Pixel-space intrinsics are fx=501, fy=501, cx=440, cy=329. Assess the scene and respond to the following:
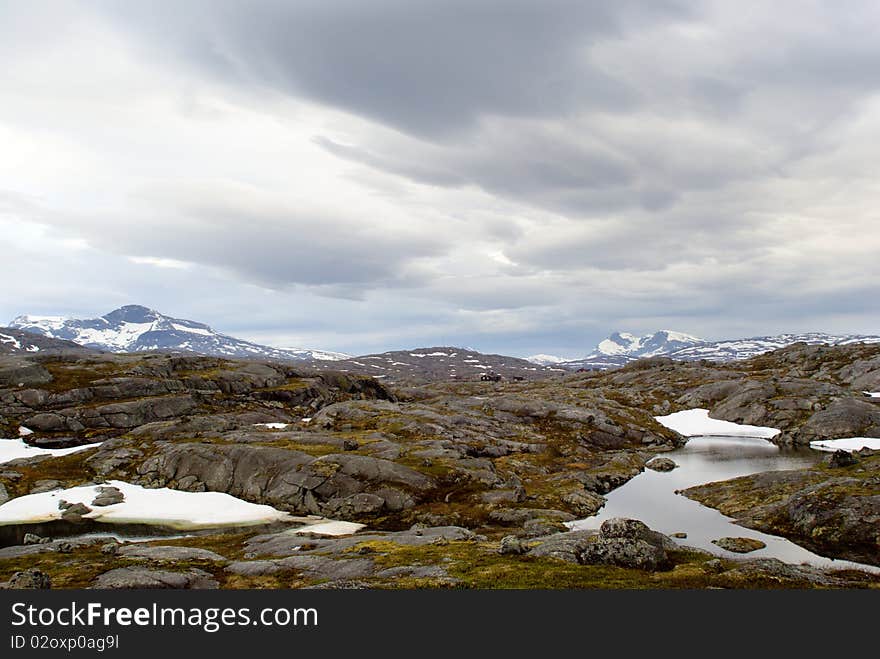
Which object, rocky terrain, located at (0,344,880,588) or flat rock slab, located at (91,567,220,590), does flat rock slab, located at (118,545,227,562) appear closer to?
rocky terrain, located at (0,344,880,588)

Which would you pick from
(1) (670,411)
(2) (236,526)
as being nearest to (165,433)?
(2) (236,526)

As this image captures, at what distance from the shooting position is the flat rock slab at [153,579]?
3881 centimetres

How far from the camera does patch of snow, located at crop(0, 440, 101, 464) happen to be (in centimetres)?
10444

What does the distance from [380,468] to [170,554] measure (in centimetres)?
3918

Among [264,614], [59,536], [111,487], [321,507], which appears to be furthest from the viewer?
[111,487]

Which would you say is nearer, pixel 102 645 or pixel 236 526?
pixel 102 645

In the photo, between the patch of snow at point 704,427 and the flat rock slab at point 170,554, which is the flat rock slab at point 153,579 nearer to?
the flat rock slab at point 170,554

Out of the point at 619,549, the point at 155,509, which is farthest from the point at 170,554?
the point at 619,549

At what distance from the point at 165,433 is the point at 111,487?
86.1 ft

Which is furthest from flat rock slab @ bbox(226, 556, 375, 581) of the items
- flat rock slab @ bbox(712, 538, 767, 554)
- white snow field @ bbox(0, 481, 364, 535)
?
flat rock slab @ bbox(712, 538, 767, 554)

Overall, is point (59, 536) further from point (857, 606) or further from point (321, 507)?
point (857, 606)

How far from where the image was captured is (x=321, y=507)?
263ft

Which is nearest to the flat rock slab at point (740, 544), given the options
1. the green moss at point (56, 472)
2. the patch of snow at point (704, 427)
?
the patch of snow at point (704, 427)

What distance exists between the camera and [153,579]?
39.7 metres
